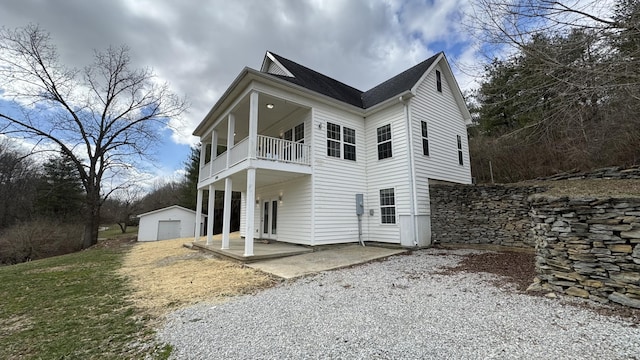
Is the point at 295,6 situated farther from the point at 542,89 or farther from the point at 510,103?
the point at 542,89

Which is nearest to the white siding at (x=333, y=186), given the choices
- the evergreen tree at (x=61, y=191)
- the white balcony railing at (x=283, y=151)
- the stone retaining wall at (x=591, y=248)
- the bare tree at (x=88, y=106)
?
the white balcony railing at (x=283, y=151)

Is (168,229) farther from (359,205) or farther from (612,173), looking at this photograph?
(612,173)

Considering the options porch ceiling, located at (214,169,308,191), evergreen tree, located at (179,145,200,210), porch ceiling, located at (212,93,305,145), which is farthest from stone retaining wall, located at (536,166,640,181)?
evergreen tree, located at (179,145,200,210)

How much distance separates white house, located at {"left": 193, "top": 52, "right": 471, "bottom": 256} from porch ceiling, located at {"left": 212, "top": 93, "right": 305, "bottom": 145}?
0.05 m

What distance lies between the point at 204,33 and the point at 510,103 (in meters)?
12.6

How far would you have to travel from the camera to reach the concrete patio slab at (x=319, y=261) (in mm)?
6641

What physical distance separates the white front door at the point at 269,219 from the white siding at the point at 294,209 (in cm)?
37

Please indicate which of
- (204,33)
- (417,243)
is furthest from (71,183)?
(417,243)

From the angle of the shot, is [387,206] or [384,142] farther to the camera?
[384,142]

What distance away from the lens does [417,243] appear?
9375 mm

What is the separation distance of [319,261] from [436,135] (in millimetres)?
7771

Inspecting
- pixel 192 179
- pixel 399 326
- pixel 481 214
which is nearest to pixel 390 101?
pixel 481 214

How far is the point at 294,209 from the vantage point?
10.7 metres

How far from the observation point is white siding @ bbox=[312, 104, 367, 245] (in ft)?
32.1
